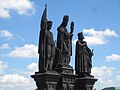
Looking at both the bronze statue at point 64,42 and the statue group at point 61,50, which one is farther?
the bronze statue at point 64,42


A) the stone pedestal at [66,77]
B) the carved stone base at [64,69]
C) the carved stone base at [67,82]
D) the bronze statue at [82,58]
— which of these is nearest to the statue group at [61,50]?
the bronze statue at [82,58]

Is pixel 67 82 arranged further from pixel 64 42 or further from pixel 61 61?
pixel 64 42

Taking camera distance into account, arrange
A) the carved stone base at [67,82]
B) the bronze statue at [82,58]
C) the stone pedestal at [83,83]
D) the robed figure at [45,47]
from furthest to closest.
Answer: the bronze statue at [82,58]
the stone pedestal at [83,83]
the carved stone base at [67,82]
the robed figure at [45,47]

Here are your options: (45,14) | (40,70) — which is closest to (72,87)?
(40,70)

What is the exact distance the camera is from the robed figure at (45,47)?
23625 millimetres

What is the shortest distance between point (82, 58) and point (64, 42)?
7.37 feet

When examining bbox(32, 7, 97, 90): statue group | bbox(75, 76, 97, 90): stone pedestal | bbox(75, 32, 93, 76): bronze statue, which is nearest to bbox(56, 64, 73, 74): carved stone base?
bbox(32, 7, 97, 90): statue group

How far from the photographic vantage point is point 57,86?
79.0ft

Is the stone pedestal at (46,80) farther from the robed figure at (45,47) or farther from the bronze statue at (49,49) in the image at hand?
the bronze statue at (49,49)

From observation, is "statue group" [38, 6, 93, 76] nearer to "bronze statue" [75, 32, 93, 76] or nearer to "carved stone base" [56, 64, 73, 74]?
"bronze statue" [75, 32, 93, 76]

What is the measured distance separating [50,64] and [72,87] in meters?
2.65

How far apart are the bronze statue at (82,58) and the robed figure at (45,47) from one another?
3.13m

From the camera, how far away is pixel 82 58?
2692 centimetres

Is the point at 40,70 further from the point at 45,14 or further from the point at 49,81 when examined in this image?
the point at 45,14
